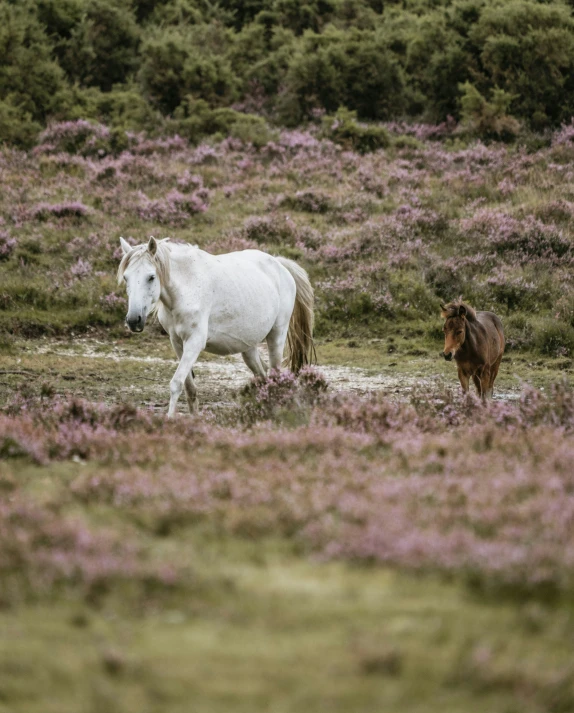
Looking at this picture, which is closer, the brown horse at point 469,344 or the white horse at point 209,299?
the white horse at point 209,299

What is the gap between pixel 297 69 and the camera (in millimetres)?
27906

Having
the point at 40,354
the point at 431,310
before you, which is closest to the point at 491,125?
the point at 431,310

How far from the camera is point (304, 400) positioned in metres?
8.22

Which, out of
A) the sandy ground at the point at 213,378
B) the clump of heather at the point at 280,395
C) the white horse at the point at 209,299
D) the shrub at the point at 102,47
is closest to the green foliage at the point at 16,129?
the shrub at the point at 102,47

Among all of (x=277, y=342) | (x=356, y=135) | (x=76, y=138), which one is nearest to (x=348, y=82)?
(x=356, y=135)

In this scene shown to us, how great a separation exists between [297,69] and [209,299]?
20.4 metres

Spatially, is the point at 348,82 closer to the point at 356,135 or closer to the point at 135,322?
the point at 356,135

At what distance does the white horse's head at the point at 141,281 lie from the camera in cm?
858

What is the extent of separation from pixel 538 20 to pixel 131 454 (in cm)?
2496

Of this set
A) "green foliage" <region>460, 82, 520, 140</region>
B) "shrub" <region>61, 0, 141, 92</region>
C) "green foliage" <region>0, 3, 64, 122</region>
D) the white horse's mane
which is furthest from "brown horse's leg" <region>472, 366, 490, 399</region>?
"shrub" <region>61, 0, 141, 92</region>

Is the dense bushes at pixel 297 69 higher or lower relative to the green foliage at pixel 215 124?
higher

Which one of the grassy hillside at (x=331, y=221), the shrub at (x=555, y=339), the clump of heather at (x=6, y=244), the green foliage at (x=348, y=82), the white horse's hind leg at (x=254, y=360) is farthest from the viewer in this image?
the green foliage at (x=348, y=82)

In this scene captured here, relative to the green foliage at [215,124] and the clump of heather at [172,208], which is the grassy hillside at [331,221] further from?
the green foliage at [215,124]

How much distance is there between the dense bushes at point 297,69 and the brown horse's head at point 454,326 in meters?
16.4
